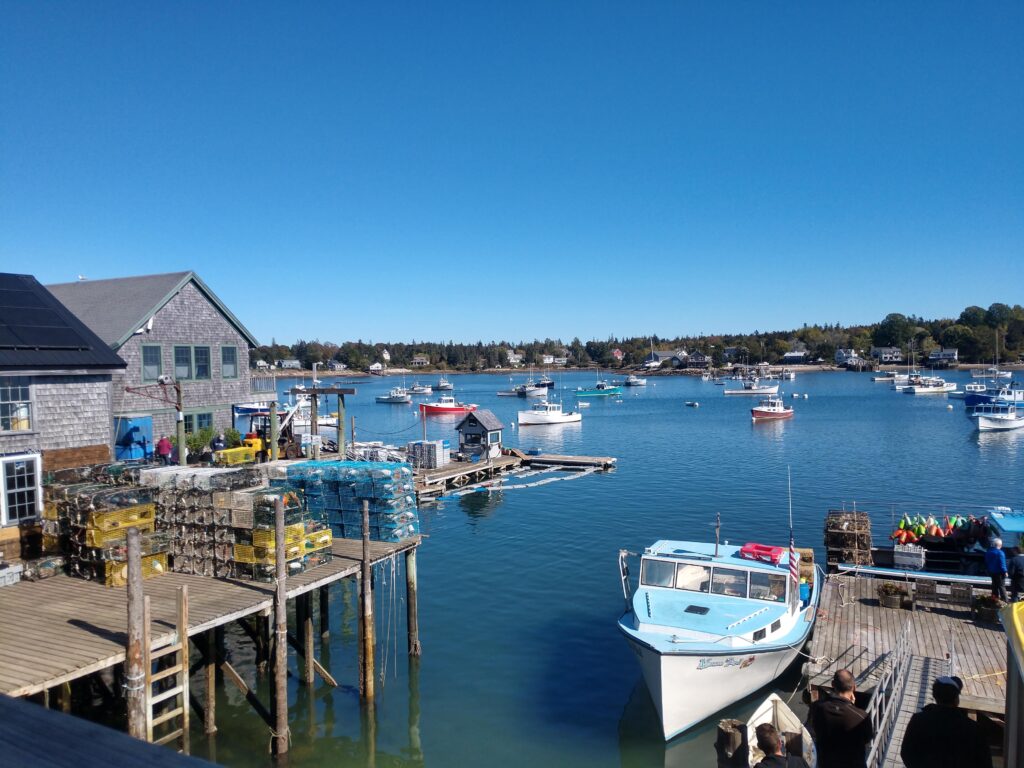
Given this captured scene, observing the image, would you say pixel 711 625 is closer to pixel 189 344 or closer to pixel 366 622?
pixel 366 622

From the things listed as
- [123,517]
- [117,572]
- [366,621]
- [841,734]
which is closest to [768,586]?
[841,734]

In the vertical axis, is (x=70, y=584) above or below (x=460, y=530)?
above

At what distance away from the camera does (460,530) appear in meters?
36.7

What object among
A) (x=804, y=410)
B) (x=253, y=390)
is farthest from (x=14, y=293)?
(x=804, y=410)

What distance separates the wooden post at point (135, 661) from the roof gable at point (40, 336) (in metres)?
9.32

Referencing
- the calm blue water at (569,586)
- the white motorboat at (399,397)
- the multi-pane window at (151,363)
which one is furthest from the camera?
the white motorboat at (399,397)

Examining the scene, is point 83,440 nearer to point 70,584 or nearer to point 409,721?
point 70,584

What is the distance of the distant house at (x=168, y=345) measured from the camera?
108 feet

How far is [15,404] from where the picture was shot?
18656mm

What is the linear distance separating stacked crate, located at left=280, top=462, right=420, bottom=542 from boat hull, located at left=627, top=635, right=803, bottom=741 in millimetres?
7874

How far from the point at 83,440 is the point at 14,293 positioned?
5.08 m

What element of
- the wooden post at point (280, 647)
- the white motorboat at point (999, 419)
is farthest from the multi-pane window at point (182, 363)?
the white motorboat at point (999, 419)

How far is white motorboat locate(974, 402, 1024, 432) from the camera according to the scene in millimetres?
76312

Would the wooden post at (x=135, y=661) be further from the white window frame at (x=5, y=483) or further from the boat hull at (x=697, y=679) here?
→ the boat hull at (x=697, y=679)
